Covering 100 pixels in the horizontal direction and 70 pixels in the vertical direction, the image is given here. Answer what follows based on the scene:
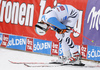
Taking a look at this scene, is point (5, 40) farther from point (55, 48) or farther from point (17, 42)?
point (55, 48)

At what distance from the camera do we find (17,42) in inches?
299

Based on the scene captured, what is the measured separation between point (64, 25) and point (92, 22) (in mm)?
1176

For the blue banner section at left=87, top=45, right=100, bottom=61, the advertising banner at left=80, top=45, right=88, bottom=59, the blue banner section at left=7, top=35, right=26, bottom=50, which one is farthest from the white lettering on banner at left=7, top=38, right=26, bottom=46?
the blue banner section at left=87, top=45, right=100, bottom=61

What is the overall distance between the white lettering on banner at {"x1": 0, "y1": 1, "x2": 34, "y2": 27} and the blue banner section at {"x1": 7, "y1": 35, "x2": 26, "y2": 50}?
0.47 m

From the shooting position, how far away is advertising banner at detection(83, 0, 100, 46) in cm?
597

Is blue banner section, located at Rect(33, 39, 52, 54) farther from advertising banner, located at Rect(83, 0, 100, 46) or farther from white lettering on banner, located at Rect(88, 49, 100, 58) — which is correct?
white lettering on banner, located at Rect(88, 49, 100, 58)

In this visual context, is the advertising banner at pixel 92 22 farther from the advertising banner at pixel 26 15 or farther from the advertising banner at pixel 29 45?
the advertising banner at pixel 29 45

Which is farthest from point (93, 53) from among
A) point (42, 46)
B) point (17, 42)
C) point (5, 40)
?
point (5, 40)

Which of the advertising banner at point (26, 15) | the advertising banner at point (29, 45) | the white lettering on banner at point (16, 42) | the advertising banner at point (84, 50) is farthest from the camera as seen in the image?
the white lettering on banner at point (16, 42)

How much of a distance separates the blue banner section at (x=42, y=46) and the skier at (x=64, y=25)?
1.39 m

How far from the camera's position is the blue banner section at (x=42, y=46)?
6949 millimetres

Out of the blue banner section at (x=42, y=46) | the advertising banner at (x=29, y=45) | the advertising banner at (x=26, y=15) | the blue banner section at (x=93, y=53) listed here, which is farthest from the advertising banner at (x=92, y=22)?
the advertising banner at (x=29, y=45)

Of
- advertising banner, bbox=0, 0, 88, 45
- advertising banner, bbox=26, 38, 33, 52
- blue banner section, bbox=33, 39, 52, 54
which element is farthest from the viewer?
advertising banner, bbox=26, 38, 33, 52

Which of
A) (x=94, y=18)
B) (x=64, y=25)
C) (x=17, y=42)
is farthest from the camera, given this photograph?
(x=17, y=42)
